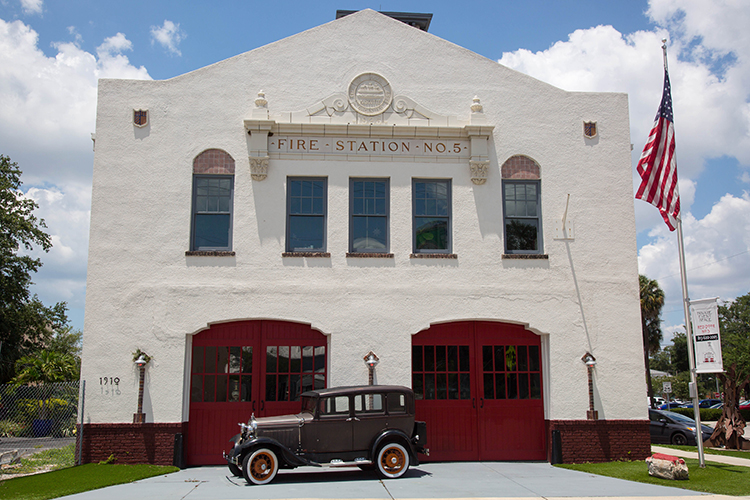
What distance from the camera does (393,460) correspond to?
10883 mm

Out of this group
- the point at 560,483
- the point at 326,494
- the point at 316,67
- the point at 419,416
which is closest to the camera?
the point at 326,494

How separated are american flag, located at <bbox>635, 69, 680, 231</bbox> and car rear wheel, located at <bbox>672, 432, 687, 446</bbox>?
1042 centimetres

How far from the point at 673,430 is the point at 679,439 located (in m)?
0.32

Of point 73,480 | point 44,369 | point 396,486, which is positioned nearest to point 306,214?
point 396,486

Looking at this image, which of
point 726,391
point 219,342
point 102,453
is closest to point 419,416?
point 219,342

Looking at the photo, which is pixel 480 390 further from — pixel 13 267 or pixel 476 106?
pixel 13 267

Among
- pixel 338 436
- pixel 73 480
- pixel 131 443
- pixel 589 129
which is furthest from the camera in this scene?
pixel 589 129

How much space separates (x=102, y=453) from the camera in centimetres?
1232

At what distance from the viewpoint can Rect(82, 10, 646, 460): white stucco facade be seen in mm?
12898

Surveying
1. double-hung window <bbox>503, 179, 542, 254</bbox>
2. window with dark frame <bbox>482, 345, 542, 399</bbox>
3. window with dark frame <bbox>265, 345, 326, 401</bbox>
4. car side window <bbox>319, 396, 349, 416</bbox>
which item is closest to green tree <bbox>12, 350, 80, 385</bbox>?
window with dark frame <bbox>265, 345, 326, 401</bbox>

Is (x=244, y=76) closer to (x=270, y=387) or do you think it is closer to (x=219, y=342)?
(x=219, y=342)

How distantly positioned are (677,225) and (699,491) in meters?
5.32

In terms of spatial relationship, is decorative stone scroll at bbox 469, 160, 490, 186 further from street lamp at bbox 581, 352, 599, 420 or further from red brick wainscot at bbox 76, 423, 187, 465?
red brick wainscot at bbox 76, 423, 187, 465

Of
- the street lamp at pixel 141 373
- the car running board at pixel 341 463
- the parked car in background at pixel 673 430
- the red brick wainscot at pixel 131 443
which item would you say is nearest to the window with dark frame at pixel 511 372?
the car running board at pixel 341 463
